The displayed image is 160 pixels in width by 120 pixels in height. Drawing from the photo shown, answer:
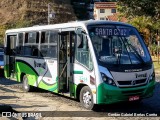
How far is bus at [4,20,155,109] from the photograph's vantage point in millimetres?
9719

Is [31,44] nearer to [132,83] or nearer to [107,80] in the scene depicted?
[107,80]

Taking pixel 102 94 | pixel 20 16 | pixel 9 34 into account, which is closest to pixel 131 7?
→ pixel 9 34

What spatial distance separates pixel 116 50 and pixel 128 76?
90 centimetres

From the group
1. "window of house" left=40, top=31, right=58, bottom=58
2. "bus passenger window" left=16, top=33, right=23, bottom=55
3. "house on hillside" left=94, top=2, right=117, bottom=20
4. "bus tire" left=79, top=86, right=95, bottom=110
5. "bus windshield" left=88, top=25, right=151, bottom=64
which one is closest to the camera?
"bus windshield" left=88, top=25, right=151, bottom=64

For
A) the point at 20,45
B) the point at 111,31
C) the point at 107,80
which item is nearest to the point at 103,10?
the point at 20,45

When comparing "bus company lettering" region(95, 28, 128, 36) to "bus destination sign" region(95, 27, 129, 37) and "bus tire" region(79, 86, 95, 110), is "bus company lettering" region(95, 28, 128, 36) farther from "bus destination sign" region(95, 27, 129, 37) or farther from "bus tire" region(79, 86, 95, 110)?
"bus tire" region(79, 86, 95, 110)

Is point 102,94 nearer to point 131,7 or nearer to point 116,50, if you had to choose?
point 116,50

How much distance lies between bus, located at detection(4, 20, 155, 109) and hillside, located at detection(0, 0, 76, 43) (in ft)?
230

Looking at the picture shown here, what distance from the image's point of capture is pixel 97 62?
9734mm

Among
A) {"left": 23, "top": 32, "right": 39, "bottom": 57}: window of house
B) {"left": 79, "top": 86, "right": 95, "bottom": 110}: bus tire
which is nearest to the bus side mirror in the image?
{"left": 79, "top": 86, "right": 95, "bottom": 110}: bus tire

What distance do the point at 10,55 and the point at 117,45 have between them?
783 centimetres

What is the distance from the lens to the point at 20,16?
87.8m

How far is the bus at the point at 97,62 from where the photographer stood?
31.9 feet

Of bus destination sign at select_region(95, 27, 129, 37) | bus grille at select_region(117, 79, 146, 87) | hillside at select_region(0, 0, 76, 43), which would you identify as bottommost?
bus grille at select_region(117, 79, 146, 87)
